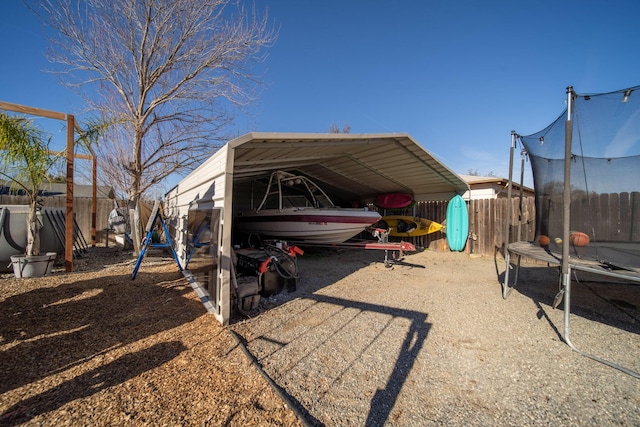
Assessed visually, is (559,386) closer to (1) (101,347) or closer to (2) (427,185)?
(1) (101,347)

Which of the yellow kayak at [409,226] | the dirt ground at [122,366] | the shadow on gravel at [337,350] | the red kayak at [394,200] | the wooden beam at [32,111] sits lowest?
the shadow on gravel at [337,350]

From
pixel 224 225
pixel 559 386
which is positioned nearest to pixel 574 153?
pixel 559 386

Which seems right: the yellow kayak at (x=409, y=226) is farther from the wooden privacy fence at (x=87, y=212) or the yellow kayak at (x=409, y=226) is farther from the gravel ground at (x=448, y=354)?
the wooden privacy fence at (x=87, y=212)

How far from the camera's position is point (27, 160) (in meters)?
5.00

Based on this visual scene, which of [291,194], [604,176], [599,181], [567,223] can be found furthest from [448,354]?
[291,194]

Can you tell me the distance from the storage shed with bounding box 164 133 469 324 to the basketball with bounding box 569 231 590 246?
10.9 feet

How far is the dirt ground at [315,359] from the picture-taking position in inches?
77.2

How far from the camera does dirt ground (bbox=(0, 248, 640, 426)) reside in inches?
77.2

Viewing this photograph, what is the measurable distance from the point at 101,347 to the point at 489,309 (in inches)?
201

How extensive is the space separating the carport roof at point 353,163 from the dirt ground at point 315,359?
2.47m

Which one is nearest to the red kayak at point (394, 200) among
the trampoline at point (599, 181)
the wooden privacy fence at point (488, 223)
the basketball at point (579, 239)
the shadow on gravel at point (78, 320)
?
the wooden privacy fence at point (488, 223)

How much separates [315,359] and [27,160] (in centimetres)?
634

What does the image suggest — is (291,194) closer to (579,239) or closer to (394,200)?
(394,200)

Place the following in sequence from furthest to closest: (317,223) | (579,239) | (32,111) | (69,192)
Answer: (317,223) → (69,192) → (32,111) → (579,239)
